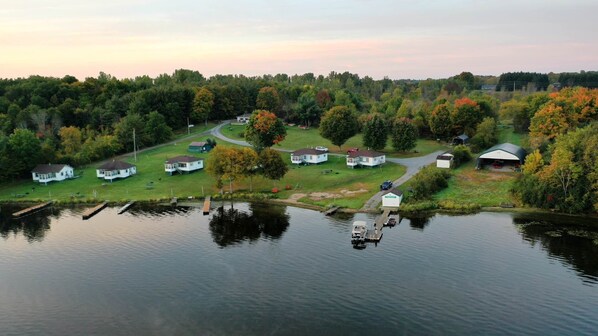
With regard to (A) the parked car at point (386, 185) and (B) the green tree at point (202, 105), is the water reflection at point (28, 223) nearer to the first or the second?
(A) the parked car at point (386, 185)

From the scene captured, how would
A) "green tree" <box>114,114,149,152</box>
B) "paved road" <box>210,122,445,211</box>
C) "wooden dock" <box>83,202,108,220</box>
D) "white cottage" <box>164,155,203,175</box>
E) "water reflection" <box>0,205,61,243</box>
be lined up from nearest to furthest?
"water reflection" <box>0,205,61,243</box> < "wooden dock" <box>83,202,108,220</box> < "paved road" <box>210,122,445,211</box> < "white cottage" <box>164,155,203,175</box> < "green tree" <box>114,114,149,152</box>

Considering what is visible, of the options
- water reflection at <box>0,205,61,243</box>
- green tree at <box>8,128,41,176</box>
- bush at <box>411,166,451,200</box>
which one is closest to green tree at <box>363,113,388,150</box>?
bush at <box>411,166,451,200</box>

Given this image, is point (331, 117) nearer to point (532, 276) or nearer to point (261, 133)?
point (261, 133)

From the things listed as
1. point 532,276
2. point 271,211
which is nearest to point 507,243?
point 532,276

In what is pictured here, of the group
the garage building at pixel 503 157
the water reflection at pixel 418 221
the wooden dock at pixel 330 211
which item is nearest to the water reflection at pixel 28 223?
the wooden dock at pixel 330 211

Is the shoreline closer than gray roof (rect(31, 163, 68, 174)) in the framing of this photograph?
Yes

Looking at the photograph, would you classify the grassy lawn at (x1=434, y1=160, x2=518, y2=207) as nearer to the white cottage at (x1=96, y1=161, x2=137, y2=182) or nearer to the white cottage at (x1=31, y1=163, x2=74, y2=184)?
the white cottage at (x1=96, y1=161, x2=137, y2=182)

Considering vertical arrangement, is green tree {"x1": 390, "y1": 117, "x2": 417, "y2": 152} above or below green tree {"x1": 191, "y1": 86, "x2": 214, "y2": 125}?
below
